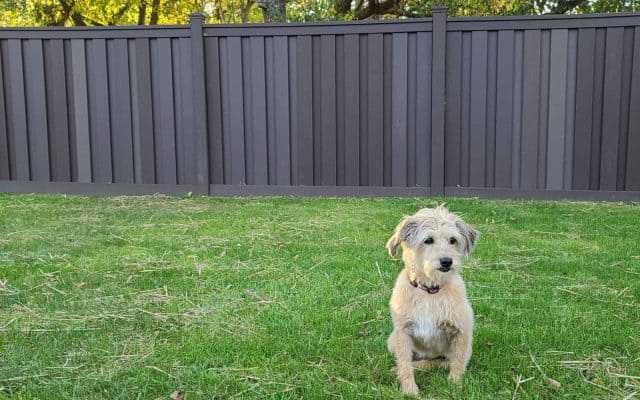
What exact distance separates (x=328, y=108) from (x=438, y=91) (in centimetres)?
141

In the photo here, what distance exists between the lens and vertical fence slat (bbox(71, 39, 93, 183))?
797 cm

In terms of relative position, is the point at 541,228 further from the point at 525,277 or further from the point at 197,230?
the point at 197,230

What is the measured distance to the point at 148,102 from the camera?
26.1 ft

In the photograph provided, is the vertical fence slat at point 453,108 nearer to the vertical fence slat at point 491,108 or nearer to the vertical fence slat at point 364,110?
the vertical fence slat at point 491,108

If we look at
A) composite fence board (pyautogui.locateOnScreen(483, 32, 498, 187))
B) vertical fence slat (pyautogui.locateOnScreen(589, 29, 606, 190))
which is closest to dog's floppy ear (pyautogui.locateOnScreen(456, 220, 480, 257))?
composite fence board (pyautogui.locateOnScreen(483, 32, 498, 187))

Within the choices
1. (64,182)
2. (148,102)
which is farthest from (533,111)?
(64,182)

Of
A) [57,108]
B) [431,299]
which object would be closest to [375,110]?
[57,108]

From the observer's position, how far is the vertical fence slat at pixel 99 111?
7969 mm

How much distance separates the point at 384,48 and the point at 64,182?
183 inches

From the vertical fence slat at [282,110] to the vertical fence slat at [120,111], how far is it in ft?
6.58

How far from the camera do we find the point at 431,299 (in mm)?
2574

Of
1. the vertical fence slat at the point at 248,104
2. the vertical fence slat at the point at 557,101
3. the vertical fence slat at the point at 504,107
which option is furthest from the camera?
the vertical fence slat at the point at 248,104

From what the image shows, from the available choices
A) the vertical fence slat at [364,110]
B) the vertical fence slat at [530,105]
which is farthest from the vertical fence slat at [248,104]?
the vertical fence slat at [530,105]

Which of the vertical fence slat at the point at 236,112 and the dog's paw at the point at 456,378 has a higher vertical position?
the vertical fence slat at the point at 236,112
